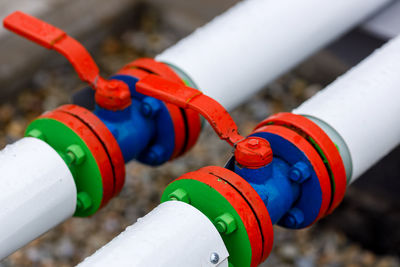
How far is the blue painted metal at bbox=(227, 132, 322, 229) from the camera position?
93 cm

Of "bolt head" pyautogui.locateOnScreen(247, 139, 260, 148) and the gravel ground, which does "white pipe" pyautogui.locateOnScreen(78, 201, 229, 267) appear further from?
the gravel ground

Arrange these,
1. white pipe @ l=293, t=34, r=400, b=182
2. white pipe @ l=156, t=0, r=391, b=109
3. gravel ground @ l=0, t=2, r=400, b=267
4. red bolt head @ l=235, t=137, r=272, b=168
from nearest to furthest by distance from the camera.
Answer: red bolt head @ l=235, t=137, r=272, b=168 → white pipe @ l=293, t=34, r=400, b=182 → white pipe @ l=156, t=0, r=391, b=109 → gravel ground @ l=0, t=2, r=400, b=267

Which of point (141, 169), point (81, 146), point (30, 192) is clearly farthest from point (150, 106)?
point (141, 169)

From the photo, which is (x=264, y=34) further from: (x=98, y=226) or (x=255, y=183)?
(x=98, y=226)

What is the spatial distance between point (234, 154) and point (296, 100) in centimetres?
140

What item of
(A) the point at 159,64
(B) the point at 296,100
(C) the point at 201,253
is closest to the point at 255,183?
(C) the point at 201,253

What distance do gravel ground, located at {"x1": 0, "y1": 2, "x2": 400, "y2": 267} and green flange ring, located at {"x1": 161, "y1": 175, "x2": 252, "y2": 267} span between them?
3.36 feet

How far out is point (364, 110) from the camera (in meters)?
1.01

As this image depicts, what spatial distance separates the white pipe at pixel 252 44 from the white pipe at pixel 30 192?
0.95 ft

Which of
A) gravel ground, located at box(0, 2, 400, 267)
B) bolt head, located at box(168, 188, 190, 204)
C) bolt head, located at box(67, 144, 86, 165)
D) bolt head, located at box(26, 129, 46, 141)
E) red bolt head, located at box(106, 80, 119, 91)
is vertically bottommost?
gravel ground, located at box(0, 2, 400, 267)

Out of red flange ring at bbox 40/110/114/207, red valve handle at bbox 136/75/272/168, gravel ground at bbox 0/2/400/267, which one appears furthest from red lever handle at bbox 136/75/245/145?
gravel ground at bbox 0/2/400/267

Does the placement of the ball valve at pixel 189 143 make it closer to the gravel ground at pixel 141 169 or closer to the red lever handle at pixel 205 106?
the red lever handle at pixel 205 106

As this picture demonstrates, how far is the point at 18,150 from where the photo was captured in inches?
35.8

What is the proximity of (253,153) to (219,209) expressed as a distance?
90 mm
